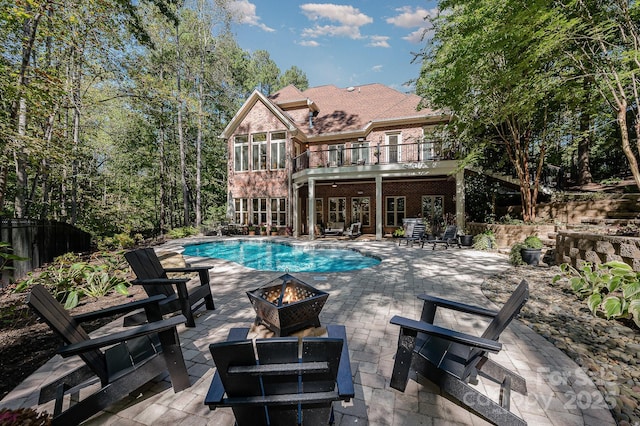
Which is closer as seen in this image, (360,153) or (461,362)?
(461,362)

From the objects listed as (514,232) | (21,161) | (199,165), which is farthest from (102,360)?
(199,165)

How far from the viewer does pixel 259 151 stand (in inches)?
646

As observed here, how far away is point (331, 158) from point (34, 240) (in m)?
13.2

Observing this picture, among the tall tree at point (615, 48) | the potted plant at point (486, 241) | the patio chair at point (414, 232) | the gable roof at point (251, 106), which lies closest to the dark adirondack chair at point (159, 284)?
the patio chair at point (414, 232)

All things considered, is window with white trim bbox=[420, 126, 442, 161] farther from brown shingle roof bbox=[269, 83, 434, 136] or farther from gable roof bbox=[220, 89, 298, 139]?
gable roof bbox=[220, 89, 298, 139]

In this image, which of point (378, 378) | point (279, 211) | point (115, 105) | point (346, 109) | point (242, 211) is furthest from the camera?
point (346, 109)

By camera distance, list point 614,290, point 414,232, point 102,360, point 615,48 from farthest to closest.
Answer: point 414,232 < point 615,48 < point 614,290 < point 102,360

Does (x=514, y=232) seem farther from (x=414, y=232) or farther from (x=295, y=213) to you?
(x=295, y=213)

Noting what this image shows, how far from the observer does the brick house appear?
1471 centimetres

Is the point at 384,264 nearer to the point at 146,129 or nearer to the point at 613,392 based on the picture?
the point at 613,392

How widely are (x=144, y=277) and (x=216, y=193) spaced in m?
23.1

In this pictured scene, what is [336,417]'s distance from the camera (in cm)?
190

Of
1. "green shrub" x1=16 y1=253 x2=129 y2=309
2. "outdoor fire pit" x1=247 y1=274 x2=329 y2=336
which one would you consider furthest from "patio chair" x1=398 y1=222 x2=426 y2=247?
"green shrub" x1=16 y1=253 x2=129 y2=309

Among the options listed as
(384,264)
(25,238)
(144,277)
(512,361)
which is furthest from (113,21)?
(512,361)
